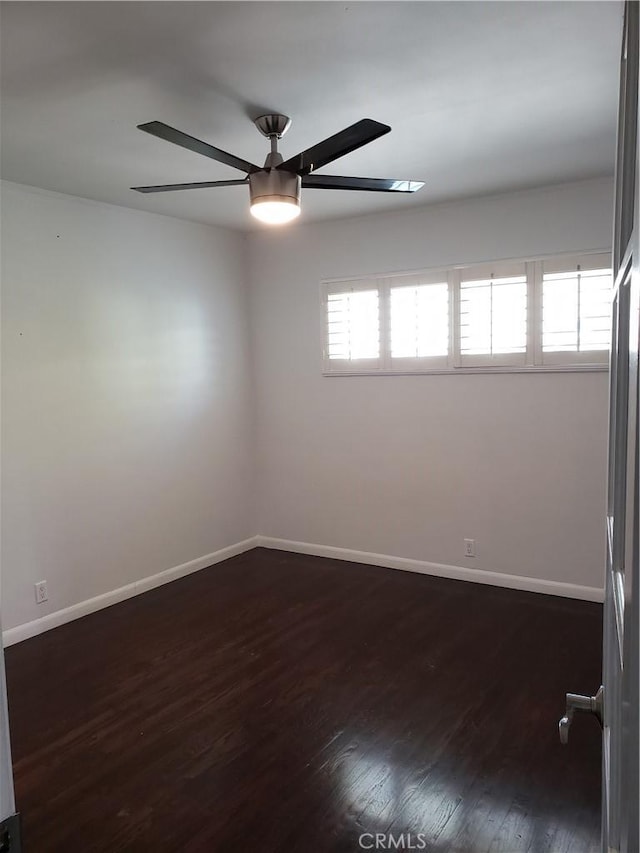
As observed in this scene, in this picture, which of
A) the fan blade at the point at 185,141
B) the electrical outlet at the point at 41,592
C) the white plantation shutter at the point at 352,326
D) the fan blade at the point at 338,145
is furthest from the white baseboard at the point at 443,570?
the fan blade at the point at 185,141

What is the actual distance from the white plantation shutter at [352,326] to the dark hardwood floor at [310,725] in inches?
69.8

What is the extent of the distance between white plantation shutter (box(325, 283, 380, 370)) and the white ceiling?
1227 mm

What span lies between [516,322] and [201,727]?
3.04m

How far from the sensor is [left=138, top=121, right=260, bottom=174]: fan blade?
1993 millimetres

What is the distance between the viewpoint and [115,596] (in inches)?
163

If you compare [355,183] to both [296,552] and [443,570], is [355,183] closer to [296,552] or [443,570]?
[443,570]

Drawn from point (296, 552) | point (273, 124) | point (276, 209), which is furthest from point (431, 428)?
point (273, 124)

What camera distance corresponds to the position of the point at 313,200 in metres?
4.03

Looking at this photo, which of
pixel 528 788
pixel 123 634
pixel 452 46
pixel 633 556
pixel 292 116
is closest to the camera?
pixel 633 556

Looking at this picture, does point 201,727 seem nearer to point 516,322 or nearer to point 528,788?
point 528,788

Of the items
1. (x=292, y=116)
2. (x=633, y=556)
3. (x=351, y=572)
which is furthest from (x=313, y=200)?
(x=633, y=556)

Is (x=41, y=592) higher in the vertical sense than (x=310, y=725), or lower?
higher

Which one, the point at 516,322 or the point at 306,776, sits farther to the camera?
the point at 516,322

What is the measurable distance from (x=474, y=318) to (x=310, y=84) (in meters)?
2.27
